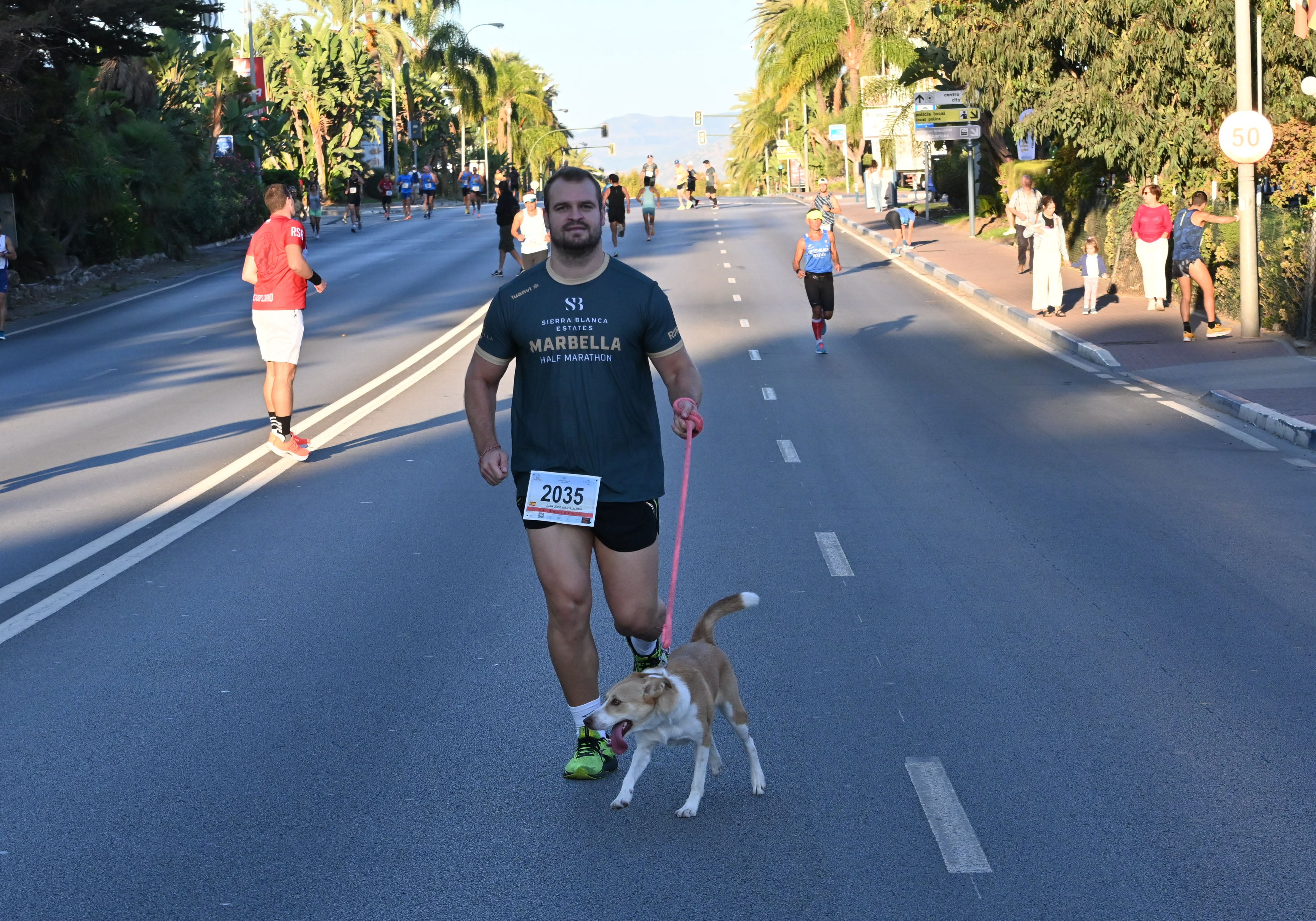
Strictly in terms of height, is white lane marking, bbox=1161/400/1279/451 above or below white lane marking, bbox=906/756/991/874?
below

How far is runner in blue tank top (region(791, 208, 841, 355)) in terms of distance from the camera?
19438 millimetres

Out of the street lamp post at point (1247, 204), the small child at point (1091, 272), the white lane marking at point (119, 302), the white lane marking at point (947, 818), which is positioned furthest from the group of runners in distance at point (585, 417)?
the white lane marking at point (119, 302)

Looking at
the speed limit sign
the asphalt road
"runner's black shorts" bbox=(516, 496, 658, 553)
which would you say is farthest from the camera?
the speed limit sign

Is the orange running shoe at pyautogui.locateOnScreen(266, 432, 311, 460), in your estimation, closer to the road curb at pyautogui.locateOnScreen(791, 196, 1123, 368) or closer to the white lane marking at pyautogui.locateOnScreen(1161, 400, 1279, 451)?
the white lane marking at pyautogui.locateOnScreen(1161, 400, 1279, 451)

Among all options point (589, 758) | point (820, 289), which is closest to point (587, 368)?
point (589, 758)

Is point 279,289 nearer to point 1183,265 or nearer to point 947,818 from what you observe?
point 947,818

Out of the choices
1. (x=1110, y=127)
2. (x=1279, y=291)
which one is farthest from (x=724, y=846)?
(x=1110, y=127)

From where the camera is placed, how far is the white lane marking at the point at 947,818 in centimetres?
484

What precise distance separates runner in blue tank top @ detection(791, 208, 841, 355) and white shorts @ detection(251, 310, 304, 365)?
8.00 m

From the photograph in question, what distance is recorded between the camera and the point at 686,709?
5.05 meters

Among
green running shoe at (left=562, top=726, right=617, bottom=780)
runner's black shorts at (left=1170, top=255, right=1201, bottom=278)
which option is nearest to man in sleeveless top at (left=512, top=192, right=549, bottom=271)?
runner's black shorts at (left=1170, top=255, right=1201, bottom=278)

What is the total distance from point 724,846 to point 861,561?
4.32m

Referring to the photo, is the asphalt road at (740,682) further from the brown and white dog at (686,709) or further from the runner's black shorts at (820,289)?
the runner's black shorts at (820,289)

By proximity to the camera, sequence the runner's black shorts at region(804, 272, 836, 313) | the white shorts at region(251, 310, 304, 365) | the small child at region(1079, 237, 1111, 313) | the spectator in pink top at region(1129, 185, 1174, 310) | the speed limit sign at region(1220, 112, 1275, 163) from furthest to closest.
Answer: the small child at region(1079, 237, 1111, 313), the spectator in pink top at region(1129, 185, 1174, 310), the runner's black shorts at region(804, 272, 836, 313), the speed limit sign at region(1220, 112, 1275, 163), the white shorts at region(251, 310, 304, 365)
